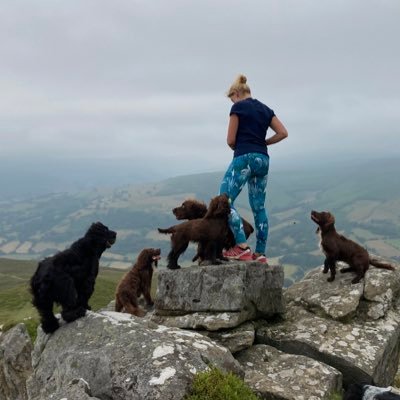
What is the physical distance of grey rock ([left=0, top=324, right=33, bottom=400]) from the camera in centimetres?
1747

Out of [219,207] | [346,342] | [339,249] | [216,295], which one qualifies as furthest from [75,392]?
[339,249]

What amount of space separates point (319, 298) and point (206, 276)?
4.05 metres

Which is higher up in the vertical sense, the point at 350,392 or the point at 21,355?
the point at 350,392

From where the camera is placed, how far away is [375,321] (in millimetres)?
13453

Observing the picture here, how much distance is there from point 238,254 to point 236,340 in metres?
2.94

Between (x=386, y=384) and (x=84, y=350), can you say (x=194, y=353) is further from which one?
(x=386, y=384)

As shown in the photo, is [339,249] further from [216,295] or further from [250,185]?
[216,295]

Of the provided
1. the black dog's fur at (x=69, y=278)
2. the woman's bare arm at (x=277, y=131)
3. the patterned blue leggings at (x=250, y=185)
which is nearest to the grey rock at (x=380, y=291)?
the patterned blue leggings at (x=250, y=185)

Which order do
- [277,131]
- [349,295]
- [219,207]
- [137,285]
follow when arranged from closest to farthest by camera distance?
1. [219,207]
2. [277,131]
3. [349,295]
4. [137,285]

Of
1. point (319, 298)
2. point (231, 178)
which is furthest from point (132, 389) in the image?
point (319, 298)

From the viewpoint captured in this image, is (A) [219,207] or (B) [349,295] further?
(B) [349,295]

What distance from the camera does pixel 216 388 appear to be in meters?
7.89

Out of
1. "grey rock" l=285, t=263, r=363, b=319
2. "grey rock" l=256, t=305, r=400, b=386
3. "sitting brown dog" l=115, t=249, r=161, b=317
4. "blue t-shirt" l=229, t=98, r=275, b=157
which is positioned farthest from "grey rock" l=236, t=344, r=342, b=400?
"blue t-shirt" l=229, t=98, r=275, b=157

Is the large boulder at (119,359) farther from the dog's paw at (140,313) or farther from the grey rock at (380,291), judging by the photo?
the grey rock at (380,291)
